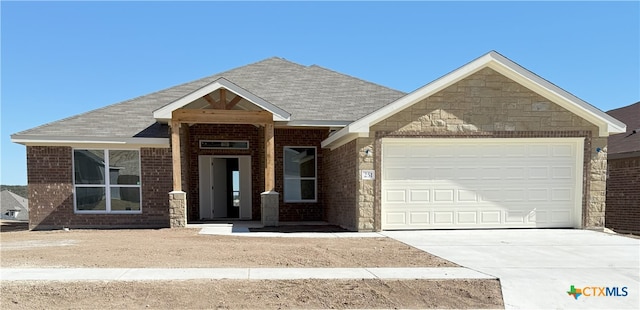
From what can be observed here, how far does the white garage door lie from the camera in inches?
429

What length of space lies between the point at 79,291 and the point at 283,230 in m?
6.61

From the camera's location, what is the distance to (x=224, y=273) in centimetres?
577

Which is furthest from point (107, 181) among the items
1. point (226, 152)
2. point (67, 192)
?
point (226, 152)

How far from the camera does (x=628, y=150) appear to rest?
13.1 metres

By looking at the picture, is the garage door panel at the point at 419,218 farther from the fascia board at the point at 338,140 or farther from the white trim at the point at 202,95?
the white trim at the point at 202,95

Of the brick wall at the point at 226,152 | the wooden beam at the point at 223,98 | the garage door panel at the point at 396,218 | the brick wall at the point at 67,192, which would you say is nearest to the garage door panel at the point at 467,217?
the garage door panel at the point at 396,218

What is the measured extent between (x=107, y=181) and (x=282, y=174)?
225 inches

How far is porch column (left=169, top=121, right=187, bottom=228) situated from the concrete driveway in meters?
6.05

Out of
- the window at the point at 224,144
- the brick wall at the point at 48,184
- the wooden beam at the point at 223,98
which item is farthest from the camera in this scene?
the window at the point at 224,144

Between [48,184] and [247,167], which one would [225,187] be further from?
[48,184]

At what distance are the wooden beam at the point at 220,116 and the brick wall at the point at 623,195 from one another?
11.9 m

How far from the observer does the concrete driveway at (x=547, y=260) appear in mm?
5242

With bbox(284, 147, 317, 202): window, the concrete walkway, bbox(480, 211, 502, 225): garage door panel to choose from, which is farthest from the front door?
the concrete walkway

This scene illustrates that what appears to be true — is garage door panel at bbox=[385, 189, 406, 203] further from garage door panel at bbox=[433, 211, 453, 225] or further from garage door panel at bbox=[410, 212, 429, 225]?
garage door panel at bbox=[433, 211, 453, 225]
